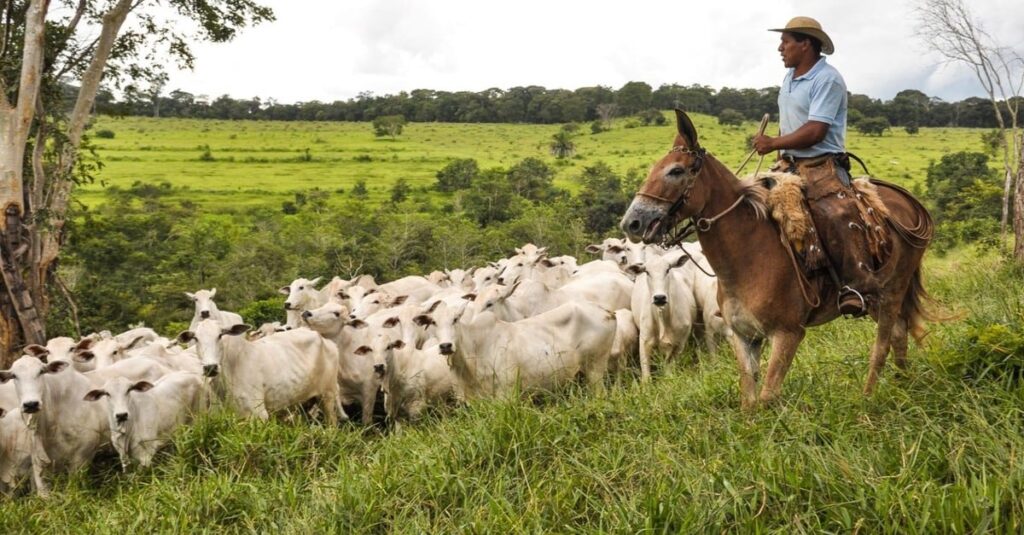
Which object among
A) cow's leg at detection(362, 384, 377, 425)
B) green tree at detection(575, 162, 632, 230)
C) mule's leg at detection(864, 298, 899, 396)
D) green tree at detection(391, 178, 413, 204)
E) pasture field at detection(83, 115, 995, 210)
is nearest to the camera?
mule's leg at detection(864, 298, 899, 396)

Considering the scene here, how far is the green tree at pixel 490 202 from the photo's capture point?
147ft

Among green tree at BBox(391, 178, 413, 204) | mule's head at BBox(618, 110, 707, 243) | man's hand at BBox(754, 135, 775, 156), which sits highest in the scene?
Result: man's hand at BBox(754, 135, 775, 156)

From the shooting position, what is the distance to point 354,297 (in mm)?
12117

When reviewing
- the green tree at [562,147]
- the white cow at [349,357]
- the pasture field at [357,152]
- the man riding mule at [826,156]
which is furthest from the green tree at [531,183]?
the man riding mule at [826,156]

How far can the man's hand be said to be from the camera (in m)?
4.79

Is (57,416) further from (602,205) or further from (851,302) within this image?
(602,205)

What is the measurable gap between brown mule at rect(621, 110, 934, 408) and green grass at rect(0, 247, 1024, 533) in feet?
1.01

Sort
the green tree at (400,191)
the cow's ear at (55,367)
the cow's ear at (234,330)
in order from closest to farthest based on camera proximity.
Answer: the cow's ear at (55,367) < the cow's ear at (234,330) < the green tree at (400,191)

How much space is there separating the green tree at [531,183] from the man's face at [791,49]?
4436cm

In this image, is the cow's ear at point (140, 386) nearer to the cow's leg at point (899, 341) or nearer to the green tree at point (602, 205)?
the cow's leg at point (899, 341)

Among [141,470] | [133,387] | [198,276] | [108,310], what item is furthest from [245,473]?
[198,276]

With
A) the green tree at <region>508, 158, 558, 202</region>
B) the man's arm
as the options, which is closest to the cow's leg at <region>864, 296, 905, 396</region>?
the man's arm

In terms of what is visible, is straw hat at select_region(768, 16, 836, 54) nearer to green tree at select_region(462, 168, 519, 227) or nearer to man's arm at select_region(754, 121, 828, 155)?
man's arm at select_region(754, 121, 828, 155)

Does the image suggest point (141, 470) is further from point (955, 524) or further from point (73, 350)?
point (955, 524)
